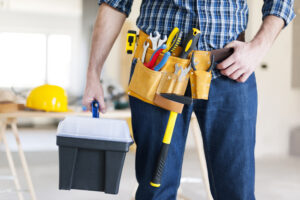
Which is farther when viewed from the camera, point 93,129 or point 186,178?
point 186,178

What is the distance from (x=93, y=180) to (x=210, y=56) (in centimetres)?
42

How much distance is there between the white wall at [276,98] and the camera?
4539 millimetres

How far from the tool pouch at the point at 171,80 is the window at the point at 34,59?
7911 mm

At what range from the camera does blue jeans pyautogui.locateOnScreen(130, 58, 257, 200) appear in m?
0.96

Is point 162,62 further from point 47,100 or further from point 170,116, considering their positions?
point 47,100

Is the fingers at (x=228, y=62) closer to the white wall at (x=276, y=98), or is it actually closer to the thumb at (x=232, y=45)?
the thumb at (x=232, y=45)

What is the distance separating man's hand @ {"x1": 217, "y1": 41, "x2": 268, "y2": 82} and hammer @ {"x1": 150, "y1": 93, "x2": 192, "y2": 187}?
0.12 m

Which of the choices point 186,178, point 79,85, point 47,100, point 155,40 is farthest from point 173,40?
point 79,85

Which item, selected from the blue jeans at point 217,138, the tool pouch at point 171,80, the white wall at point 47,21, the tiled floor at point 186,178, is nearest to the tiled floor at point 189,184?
the tiled floor at point 186,178

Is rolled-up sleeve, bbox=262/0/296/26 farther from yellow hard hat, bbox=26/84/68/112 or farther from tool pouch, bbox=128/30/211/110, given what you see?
yellow hard hat, bbox=26/84/68/112

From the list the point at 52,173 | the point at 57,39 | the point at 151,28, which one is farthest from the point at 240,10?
the point at 57,39

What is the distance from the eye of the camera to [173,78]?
0.96 metres

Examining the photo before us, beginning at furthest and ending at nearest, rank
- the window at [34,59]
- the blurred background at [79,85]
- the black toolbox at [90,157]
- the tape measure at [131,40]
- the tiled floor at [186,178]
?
the window at [34,59]
the blurred background at [79,85]
the tiled floor at [186,178]
the tape measure at [131,40]
the black toolbox at [90,157]

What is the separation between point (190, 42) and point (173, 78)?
0.10m
